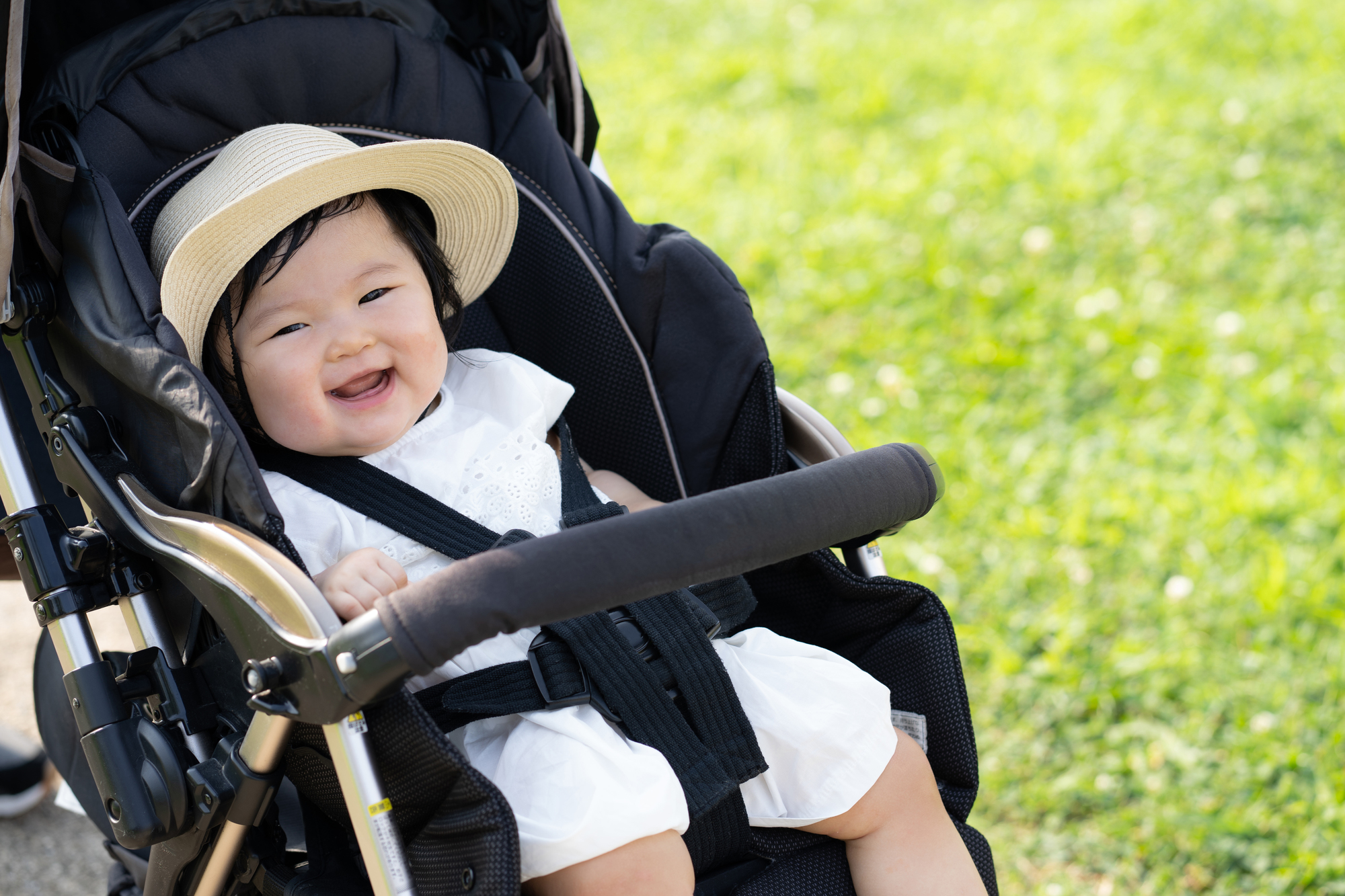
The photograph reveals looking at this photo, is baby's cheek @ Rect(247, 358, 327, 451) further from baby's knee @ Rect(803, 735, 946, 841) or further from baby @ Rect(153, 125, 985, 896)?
baby's knee @ Rect(803, 735, 946, 841)

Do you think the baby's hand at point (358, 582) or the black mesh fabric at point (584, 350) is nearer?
the baby's hand at point (358, 582)

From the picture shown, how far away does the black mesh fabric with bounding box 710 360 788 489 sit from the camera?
1688mm

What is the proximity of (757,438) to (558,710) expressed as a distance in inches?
19.8

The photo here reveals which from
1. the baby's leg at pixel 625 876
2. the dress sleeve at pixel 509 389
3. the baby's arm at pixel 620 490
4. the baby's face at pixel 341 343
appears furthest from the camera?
the baby's arm at pixel 620 490

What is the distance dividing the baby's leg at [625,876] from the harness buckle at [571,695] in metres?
0.16

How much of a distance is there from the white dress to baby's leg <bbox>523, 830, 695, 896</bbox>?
18mm

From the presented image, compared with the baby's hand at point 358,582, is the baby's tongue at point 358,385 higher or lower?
higher

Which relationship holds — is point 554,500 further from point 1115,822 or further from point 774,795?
point 1115,822

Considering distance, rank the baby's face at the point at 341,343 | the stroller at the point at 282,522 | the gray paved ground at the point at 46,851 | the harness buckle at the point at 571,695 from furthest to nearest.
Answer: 1. the gray paved ground at the point at 46,851
2. the baby's face at the point at 341,343
3. the harness buckle at the point at 571,695
4. the stroller at the point at 282,522

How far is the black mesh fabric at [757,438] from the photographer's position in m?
1.69

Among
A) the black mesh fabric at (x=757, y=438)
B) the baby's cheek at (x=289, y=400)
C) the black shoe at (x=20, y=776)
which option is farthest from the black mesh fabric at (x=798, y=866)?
the black shoe at (x=20, y=776)

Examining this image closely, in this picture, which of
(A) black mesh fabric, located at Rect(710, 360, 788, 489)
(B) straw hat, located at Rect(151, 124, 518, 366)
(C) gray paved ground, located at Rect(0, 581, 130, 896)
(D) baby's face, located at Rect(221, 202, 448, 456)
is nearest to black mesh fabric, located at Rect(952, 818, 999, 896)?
(A) black mesh fabric, located at Rect(710, 360, 788, 489)

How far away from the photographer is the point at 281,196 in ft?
4.77

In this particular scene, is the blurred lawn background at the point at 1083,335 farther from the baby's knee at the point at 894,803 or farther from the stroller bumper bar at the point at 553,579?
the stroller bumper bar at the point at 553,579
